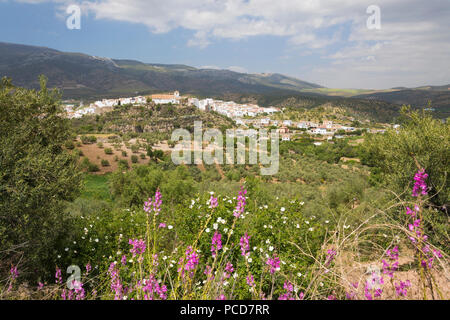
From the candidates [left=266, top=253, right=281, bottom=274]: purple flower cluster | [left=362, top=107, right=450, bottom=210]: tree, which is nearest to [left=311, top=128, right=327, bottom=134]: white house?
[left=362, top=107, right=450, bottom=210]: tree

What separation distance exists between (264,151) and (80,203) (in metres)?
34.7

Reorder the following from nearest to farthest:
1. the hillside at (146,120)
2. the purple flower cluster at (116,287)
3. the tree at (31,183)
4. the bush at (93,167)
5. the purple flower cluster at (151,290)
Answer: the purple flower cluster at (151,290), the purple flower cluster at (116,287), the tree at (31,183), the bush at (93,167), the hillside at (146,120)

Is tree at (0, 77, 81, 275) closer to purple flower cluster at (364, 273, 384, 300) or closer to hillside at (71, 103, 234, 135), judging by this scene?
purple flower cluster at (364, 273, 384, 300)

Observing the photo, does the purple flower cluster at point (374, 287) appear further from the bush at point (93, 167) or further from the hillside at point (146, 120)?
the hillside at point (146, 120)

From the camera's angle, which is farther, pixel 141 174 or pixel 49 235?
pixel 141 174

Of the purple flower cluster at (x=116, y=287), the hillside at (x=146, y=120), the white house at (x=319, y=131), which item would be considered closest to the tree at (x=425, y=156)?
the purple flower cluster at (x=116, y=287)

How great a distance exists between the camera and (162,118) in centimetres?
7038

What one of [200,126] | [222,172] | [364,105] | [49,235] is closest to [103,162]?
[222,172]

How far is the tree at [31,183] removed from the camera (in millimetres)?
4277
